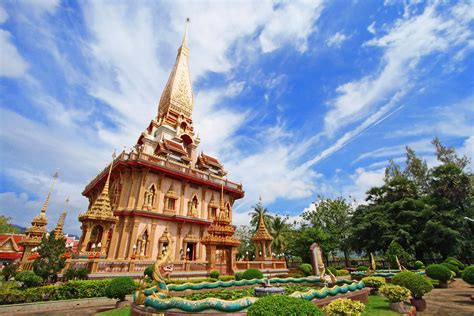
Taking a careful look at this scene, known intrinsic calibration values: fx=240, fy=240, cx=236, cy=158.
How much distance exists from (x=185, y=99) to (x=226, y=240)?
22.0 meters

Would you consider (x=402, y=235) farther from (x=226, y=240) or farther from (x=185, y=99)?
(x=185, y=99)

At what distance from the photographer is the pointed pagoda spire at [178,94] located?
1243 inches

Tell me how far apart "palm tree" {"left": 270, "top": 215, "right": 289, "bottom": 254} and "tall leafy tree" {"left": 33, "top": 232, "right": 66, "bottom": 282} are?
27372 millimetres

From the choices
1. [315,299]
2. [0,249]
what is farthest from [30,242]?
[315,299]

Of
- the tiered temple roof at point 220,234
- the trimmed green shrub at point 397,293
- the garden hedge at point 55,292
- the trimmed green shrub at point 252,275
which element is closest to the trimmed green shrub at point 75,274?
the garden hedge at point 55,292

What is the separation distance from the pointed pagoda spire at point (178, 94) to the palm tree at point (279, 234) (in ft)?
67.0

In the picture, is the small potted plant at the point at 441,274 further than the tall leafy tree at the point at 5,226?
No

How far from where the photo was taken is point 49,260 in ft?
40.0

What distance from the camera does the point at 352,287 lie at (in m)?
9.36

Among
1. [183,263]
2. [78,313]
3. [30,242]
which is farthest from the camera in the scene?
[30,242]

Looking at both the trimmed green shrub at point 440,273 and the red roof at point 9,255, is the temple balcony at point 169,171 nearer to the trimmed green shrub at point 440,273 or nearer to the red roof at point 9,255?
the red roof at point 9,255

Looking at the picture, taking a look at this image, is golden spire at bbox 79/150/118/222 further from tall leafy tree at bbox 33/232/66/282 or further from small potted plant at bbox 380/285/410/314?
small potted plant at bbox 380/285/410/314

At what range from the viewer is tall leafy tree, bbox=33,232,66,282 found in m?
11.9

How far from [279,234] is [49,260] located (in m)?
29.2
